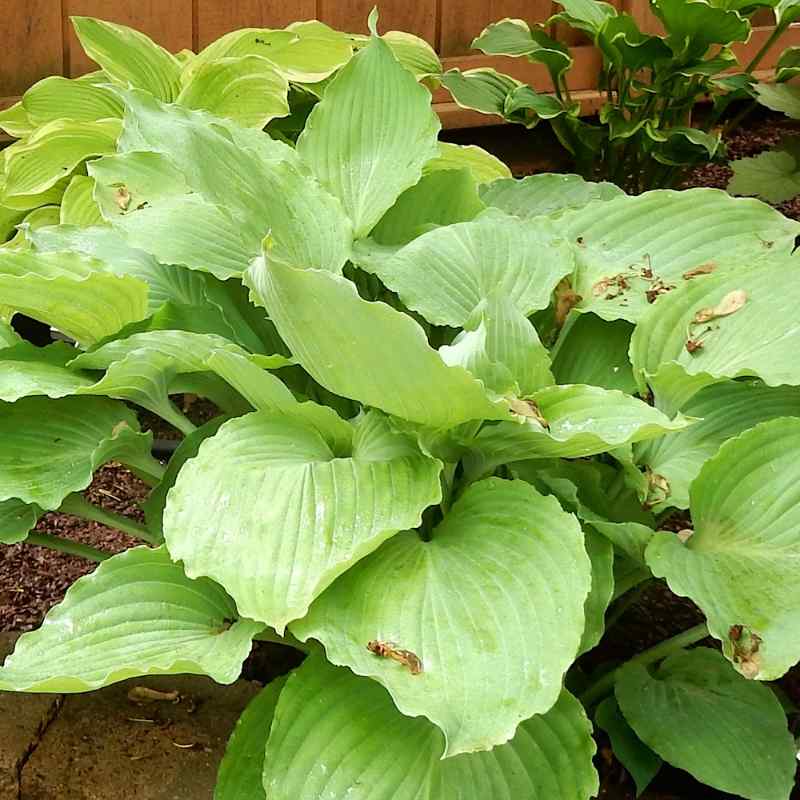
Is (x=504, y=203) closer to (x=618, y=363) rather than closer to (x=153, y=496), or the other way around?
(x=618, y=363)

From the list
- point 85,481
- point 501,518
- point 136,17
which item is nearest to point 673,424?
point 501,518

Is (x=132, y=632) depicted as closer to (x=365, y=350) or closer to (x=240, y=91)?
(x=365, y=350)

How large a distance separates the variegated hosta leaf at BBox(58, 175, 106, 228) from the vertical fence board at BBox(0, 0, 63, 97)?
2.22 feet

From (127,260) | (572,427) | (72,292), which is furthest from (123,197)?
(572,427)

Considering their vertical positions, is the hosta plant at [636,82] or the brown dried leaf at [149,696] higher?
the hosta plant at [636,82]

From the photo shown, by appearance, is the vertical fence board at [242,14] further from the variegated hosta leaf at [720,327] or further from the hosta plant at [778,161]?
the variegated hosta leaf at [720,327]

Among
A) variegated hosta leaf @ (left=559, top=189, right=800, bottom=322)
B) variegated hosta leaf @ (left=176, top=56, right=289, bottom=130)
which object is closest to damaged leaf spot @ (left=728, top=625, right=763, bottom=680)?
variegated hosta leaf @ (left=559, top=189, right=800, bottom=322)

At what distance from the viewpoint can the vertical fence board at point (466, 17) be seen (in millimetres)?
3467

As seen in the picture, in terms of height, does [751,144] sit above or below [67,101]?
below

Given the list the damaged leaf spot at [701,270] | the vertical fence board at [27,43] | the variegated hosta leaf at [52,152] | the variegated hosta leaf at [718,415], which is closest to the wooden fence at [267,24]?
the vertical fence board at [27,43]

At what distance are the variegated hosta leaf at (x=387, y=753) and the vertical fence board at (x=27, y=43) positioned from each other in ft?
6.56

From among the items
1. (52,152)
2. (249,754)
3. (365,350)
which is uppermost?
(365,350)

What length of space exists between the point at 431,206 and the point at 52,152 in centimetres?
91

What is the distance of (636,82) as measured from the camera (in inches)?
121
